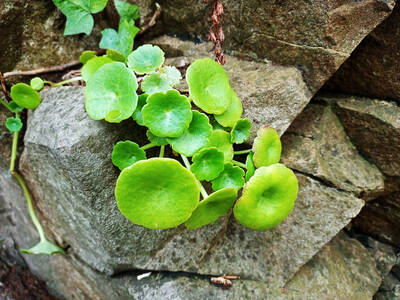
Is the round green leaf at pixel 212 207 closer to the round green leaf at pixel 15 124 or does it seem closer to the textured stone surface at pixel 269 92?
the textured stone surface at pixel 269 92

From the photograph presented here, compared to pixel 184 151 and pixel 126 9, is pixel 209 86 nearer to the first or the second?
pixel 184 151

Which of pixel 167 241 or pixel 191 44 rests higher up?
pixel 191 44

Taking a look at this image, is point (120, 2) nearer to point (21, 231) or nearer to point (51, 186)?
point (51, 186)

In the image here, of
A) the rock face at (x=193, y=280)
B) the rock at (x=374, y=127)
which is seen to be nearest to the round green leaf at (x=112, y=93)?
the rock face at (x=193, y=280)

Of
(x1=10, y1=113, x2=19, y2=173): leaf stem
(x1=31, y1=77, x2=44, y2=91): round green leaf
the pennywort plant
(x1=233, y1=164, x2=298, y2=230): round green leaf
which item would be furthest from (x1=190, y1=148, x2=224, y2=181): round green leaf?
(x1=10, y1=113, x2=19, y2=173): leaf stem

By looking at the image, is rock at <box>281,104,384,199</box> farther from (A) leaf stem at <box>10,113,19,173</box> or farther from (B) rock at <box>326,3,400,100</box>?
(A) leaf stem at <box>10,113,19,173</box>

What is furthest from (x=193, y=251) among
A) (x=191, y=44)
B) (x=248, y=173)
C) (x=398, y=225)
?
(x=398, y=225)

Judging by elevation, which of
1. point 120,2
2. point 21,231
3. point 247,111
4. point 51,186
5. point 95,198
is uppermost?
point 120,2
